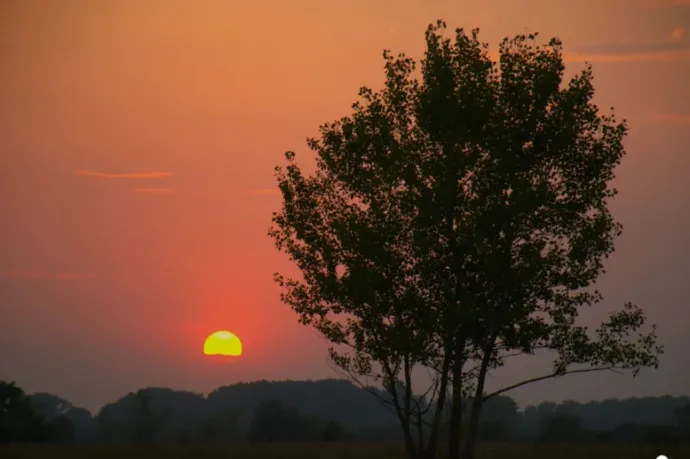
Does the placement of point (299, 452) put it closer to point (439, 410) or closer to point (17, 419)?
point (439, 410)

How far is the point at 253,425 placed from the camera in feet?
313

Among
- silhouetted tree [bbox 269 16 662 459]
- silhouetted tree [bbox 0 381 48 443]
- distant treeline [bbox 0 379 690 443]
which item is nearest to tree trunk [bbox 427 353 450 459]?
silhouetted tree [bbox 269 16 662 459]

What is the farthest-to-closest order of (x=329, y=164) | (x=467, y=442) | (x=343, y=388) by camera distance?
(x=343, y=388) → (x=329, y=164) → (x=467, y=442)

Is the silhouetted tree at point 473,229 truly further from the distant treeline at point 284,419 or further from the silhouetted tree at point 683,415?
the silhouetted tree at point 683,415

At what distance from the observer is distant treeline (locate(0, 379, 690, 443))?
9175cm

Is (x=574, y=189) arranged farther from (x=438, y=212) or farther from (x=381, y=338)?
(x=381, y=338)

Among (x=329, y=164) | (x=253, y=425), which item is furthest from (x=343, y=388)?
(x=329, y=164)

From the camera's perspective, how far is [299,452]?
69.8 m

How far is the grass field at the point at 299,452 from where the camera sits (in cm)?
6550

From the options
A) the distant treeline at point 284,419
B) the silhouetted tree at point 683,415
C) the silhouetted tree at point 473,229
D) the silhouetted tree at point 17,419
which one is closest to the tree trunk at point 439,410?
the silhouetted tree at point 473,229

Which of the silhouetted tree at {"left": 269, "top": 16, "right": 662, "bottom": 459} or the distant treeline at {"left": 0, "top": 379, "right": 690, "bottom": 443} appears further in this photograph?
the distant treeline at {"left": 0, "top": 379, "right": 690, "bottom": 443}

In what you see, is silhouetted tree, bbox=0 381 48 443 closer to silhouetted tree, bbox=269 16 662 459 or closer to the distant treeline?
the distant treeline

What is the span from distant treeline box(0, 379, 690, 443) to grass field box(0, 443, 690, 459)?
4933 mm

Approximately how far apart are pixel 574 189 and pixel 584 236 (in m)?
2.28
